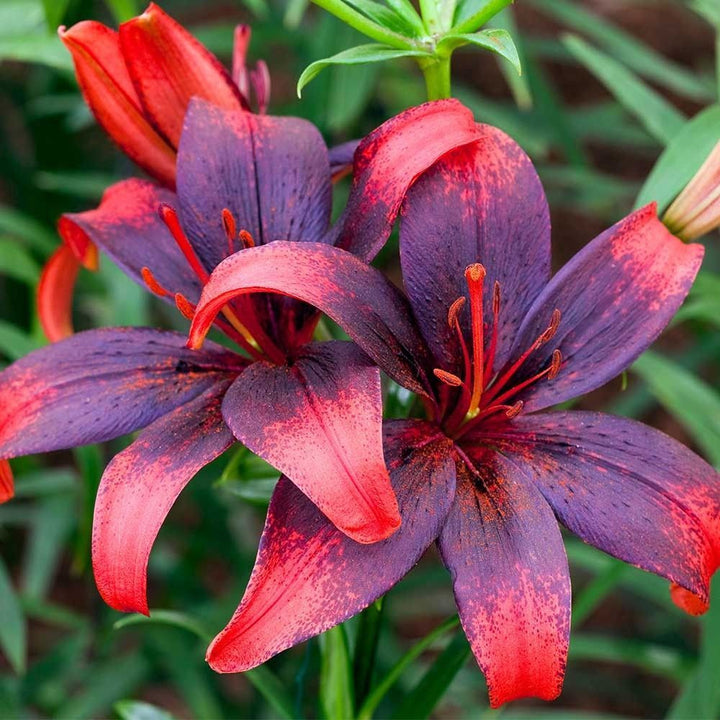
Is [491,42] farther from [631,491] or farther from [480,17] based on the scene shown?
[631,491]

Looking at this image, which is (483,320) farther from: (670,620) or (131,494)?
(670,620)

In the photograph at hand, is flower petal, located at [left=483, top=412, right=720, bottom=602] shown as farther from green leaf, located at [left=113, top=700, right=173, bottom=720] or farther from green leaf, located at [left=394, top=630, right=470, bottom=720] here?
green leaf, located at [left=113, top=700, right=173, bottom=720]

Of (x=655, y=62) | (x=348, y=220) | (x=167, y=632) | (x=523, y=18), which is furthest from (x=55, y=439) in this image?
(x=523, y=18)

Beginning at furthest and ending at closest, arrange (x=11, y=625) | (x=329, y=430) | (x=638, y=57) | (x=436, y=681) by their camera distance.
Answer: (x=638, y=57)
(x=11, y=625)
(x=436, y=681)
(x=329, y=430)

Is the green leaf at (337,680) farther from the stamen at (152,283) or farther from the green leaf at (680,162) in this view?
the green leaf at (680,162)

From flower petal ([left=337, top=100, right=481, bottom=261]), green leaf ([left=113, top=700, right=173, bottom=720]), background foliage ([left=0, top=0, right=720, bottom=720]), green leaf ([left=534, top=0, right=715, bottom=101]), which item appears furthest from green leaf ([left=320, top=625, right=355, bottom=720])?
green leaf ([left=534, top=0, right=715, bottom=101])

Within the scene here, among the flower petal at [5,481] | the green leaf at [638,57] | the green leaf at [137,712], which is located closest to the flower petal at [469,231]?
the flower petal at [5,481]

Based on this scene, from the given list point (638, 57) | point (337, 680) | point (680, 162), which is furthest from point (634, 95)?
point (337, 680)
